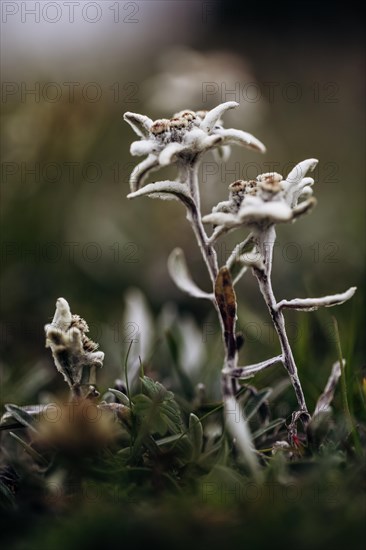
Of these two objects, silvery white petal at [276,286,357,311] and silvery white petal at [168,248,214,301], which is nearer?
silvery white petal at [276,286,357,311]

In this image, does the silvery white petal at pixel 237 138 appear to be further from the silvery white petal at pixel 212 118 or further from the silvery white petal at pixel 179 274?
the silvery white petal at pixel 179 274

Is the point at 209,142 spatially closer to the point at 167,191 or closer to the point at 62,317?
the point at 167,191

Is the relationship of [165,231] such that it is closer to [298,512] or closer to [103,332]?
[103,332]

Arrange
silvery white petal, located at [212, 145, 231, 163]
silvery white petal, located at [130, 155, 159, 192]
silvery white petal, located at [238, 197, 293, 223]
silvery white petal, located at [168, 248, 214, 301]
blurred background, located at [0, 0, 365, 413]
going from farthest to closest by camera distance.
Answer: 1. blurred background, located at [0, 0, 365, 413]
2. silvery white petal, located at [212, 145, 231, 163]
3. silvery white petal, located at [168, 248, 214, 301]
4. silvery white petal, located at [130, 155, 159, 192]
5. silvery white petal, located at [238, 197, 293, 223]

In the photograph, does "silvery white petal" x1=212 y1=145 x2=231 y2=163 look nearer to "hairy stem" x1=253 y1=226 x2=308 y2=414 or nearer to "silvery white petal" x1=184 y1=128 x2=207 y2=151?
"silvery white petal" x1=184 y1=128 x2=207 y2=151

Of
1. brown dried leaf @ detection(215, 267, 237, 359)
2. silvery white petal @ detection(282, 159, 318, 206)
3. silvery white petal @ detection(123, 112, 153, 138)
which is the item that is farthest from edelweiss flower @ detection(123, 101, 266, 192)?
brown dried leaf @ detection(215, 267, 237, 359)
